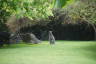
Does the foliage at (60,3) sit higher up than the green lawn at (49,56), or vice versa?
the foliage at (60,3)

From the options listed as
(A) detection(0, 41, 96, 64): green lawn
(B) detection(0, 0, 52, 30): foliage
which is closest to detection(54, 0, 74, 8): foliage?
(B) detection(0, 0, 52, 30): foliage

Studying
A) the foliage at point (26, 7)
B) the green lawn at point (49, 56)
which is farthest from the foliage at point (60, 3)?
the green lawn at point (49, 56)

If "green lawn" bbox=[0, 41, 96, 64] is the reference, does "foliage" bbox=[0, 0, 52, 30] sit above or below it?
above

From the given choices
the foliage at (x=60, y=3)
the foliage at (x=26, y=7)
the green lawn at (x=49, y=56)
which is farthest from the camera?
the green lawn at (x=49, y=56)

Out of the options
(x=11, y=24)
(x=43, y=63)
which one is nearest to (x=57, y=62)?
(x=43, y=63)

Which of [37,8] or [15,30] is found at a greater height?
[37,8]

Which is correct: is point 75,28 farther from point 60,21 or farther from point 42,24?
point 42,24

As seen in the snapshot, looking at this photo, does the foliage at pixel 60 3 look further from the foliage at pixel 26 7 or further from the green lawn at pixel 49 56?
the green lawn at pixel 49 56

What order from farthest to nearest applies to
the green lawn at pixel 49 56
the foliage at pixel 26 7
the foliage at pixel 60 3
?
the green lawn at pixel 49 56
the foliage at pixel 26 7
the foliage at pixel 60 3

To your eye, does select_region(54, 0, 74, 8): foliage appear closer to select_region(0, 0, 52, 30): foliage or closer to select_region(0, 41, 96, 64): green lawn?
select_region(0, 0, 52, 30): foliage

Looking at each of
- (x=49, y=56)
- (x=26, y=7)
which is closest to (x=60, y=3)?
(x=26, y=7)

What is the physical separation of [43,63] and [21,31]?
10.7m

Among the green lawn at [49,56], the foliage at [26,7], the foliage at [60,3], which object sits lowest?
the green lawn at [49,56]

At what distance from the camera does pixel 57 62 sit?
303 inches
